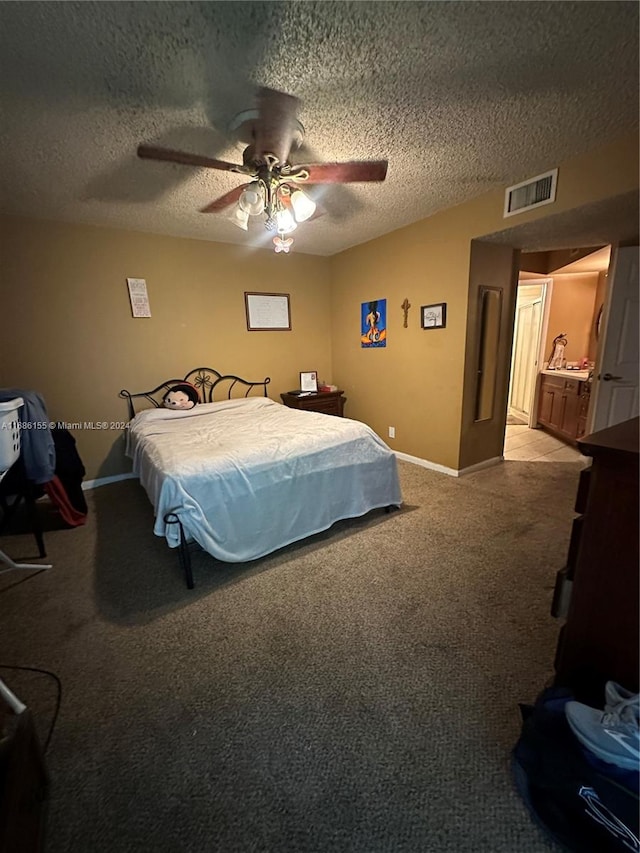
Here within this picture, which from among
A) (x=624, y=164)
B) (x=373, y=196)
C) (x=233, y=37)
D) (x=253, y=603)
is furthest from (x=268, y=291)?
(x=253, y=603)

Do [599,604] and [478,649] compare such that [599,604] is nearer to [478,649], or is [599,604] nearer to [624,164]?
[478,649]

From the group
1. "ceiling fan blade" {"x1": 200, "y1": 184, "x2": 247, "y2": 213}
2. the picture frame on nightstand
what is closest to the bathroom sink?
the picture frame on nightstand

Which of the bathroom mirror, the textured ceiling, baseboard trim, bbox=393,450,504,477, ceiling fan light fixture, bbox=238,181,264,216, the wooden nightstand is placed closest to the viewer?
the textured ceiling

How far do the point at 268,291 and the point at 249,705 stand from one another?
403cm

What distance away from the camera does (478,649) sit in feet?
5.07

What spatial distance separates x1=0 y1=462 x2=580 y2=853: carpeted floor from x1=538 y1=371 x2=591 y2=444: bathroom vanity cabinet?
2446 mm

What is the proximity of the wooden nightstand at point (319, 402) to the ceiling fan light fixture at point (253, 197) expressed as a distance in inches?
95.8

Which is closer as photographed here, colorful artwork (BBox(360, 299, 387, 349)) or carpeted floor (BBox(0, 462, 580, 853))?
carpeted floor (BBox(0, 462, 580, 853))

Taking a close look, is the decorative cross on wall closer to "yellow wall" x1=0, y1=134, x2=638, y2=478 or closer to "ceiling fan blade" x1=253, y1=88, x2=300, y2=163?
"yellow wall" x1=0, y1=134, x2=638, y2=478

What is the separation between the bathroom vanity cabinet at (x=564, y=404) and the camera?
13.8ft

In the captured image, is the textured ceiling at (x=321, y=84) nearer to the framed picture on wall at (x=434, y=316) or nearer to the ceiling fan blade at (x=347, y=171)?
the ceiling fan blade at (x=347, y=171)

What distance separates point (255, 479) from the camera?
82.8 inches

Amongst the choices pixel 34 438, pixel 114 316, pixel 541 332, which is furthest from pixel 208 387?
pixel 541 332

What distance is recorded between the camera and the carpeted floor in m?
1.01
